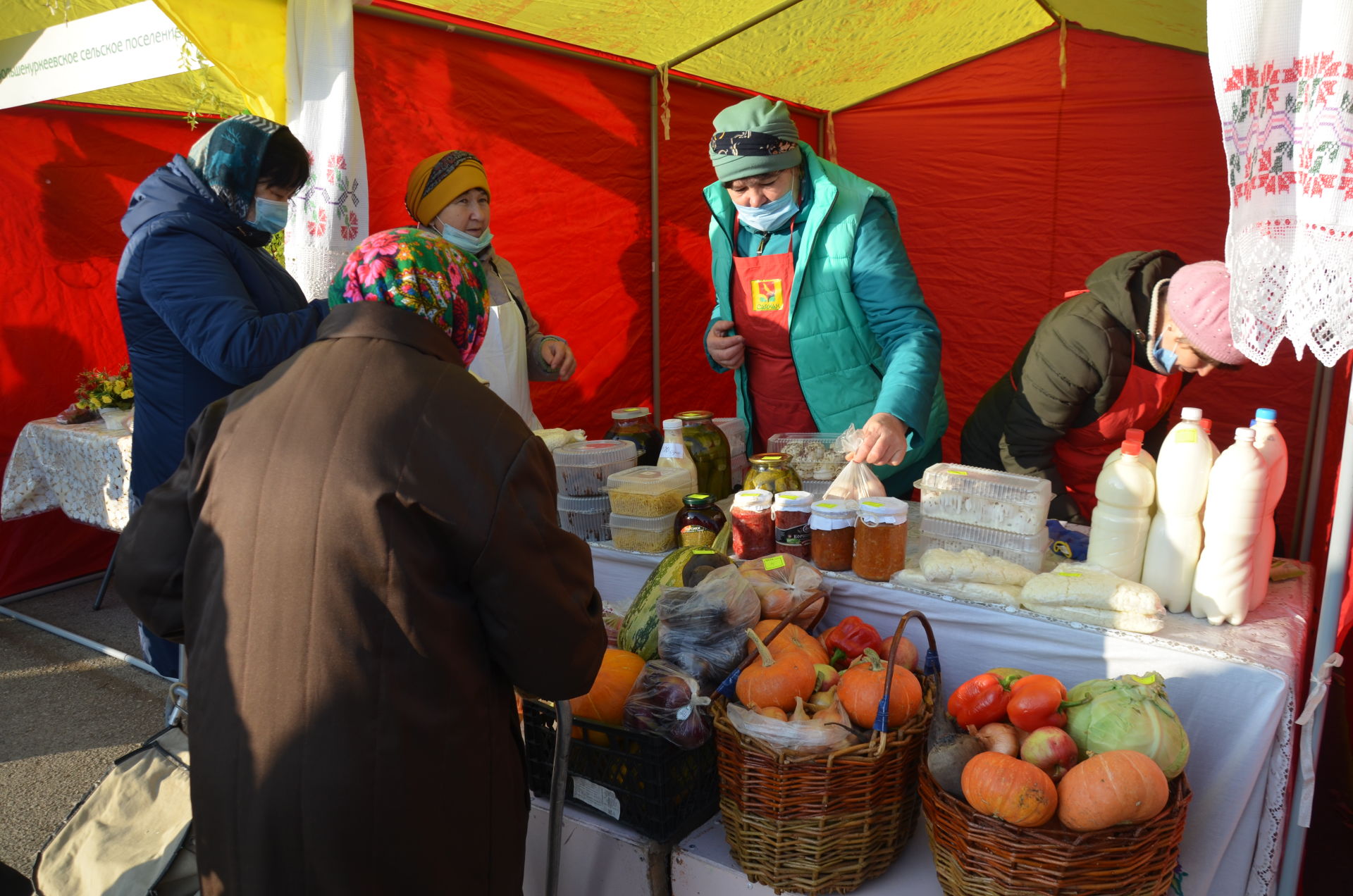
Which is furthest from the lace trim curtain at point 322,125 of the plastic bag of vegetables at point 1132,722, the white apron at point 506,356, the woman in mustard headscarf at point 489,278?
the plastic bag of vegetables at point 1132,722

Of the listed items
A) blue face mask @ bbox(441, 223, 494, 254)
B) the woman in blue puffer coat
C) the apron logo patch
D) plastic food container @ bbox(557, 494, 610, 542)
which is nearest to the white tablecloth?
plastic food container @ bbox(557, 494, 610, 542)

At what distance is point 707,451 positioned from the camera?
2701mm

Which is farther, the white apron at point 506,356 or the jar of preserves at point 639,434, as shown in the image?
the white apron at point 506,356

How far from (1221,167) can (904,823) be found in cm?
451

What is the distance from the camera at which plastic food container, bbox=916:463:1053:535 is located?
1.97m

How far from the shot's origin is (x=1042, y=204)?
523 centimetres

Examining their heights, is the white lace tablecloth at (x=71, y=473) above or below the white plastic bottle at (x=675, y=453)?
below

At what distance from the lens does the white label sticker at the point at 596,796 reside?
5.77ft

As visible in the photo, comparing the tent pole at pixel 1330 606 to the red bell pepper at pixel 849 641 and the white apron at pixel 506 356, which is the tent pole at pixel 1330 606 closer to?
the red bell pepper at pixel 849 641

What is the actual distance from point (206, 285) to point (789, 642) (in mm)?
1915

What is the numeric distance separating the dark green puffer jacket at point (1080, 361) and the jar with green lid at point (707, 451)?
94 centimetres

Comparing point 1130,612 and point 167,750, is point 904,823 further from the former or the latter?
point 167,750

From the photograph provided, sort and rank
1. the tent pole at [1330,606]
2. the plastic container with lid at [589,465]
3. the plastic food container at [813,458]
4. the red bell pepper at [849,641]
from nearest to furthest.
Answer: the tent pole at [1330,606], the red bell pepper at [849,641], the plastic food container at [813,458], the plastic container with lid at [589,465]

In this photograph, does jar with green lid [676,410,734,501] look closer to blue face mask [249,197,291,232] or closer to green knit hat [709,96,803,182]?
green knit hat [709,96,803,182]
